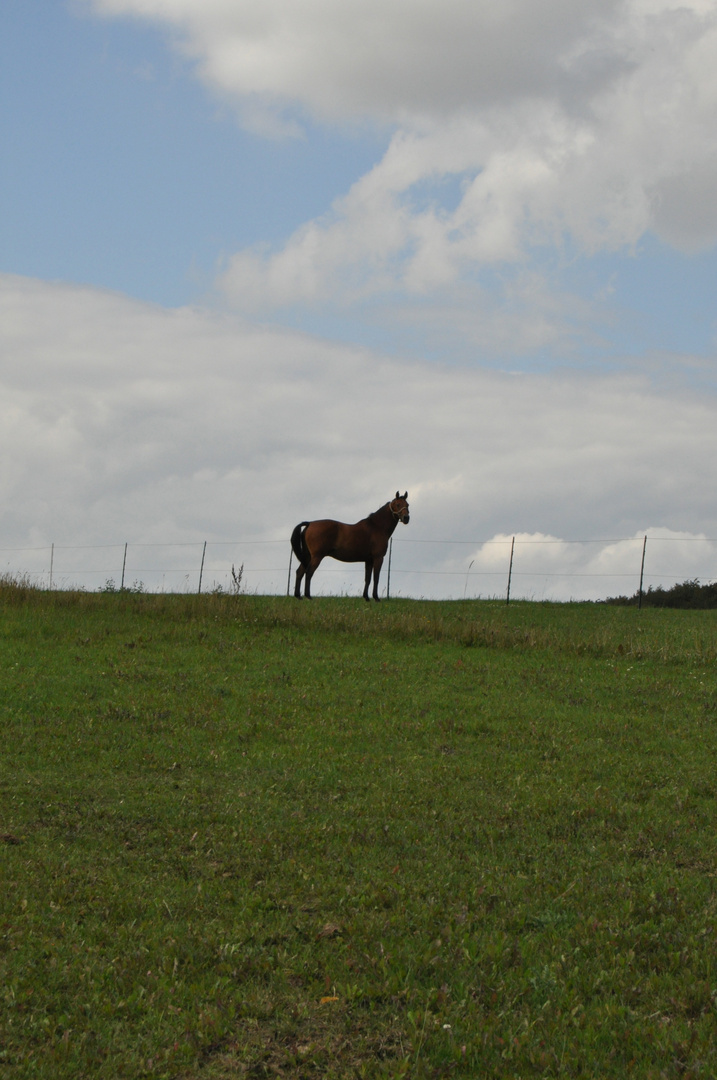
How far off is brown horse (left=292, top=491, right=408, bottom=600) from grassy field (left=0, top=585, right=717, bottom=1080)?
12862 millimetres

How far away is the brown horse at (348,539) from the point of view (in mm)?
31406

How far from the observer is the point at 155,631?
21984mm

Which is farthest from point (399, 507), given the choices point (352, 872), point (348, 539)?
point (352, 872)

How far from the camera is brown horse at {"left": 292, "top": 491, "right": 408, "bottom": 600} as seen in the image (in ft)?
103

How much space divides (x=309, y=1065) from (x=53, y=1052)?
1642 mm

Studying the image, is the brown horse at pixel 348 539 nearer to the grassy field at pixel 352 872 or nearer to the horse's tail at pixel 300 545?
the horse's tail at pixel 300 545

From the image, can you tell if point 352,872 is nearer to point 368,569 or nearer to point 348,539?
point 348,539

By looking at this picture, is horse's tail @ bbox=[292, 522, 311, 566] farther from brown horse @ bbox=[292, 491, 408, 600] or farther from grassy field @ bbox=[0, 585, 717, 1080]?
grassy field @ bbox=[0, 585, 717, 1080]

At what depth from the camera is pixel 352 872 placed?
8.98m

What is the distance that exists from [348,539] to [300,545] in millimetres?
1618

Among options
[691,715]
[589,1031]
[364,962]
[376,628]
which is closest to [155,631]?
[376,628]

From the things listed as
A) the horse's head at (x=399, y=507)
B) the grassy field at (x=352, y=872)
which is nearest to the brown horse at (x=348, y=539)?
the horse's head at (x=399, y=507)

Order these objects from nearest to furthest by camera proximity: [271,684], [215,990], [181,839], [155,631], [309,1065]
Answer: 1. [309,1065]
2. [215,990]
3. [181,839]
4. [271,684]
5. [155,631]

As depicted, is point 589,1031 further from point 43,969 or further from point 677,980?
point 43,969
